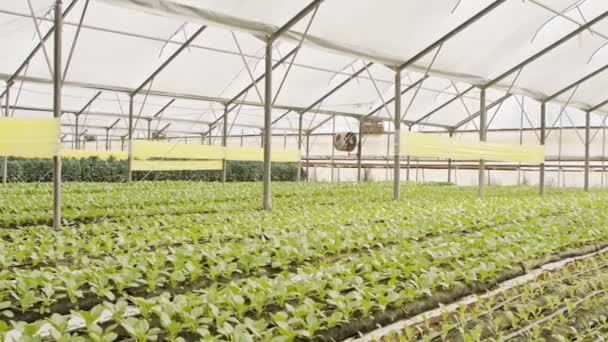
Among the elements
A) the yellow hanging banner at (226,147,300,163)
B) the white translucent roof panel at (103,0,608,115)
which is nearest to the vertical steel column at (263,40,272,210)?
the white translucent roof panel at (103,0,608,115)

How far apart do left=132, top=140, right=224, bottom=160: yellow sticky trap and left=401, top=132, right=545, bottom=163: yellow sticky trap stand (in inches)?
247

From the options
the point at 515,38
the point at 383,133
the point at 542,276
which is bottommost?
the point at 542,276

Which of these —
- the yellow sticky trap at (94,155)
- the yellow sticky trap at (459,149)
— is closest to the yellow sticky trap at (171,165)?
the yellow sticky trap at (94,155)

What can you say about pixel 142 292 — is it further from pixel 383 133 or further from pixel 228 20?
pixel 383 133

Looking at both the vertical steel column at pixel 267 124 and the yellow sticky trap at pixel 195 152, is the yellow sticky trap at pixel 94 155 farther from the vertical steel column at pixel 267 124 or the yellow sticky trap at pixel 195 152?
the vertical steel column at pixel 267 124

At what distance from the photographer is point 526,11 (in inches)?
456

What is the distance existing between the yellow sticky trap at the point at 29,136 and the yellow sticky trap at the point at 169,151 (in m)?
6.04

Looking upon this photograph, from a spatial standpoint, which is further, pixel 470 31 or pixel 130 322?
pixel 470 31

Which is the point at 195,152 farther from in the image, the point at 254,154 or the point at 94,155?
the point at 94,155

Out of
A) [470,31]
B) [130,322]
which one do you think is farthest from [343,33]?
[130,322]

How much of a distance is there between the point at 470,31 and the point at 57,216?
9.49m

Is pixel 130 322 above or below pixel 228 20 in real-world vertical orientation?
below

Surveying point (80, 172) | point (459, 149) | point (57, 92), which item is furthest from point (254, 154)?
point (57, 92)

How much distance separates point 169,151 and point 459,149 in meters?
7.68
